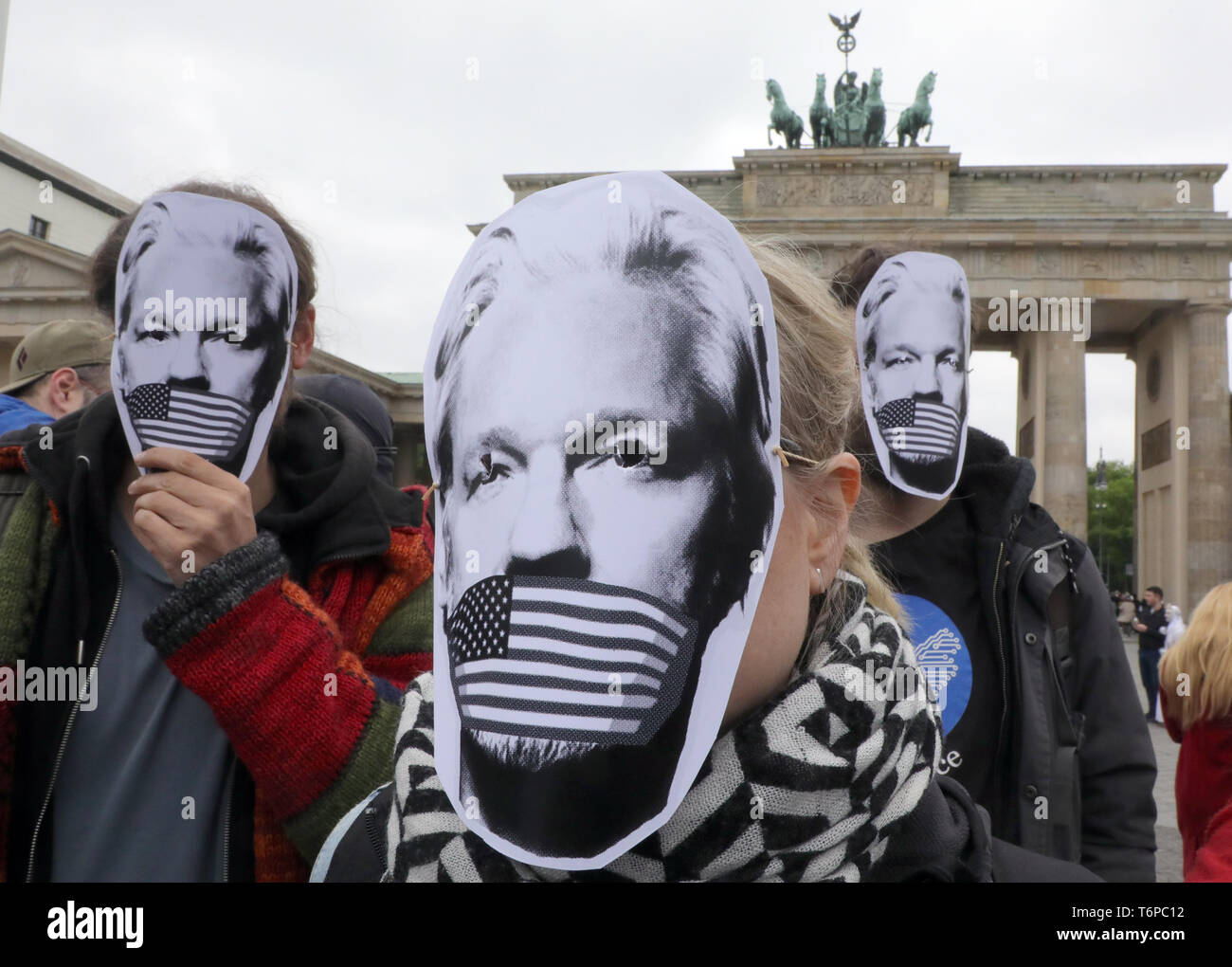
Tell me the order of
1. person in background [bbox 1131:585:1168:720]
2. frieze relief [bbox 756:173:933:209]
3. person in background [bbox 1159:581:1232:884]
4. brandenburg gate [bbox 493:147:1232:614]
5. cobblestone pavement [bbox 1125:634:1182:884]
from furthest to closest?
frieze relief [bbox 756:173:933:209] < brandenburg gate [bbox 493:147:1232:614] < person in background [bbox 1131:585:1168:720] < cobblestone pavement [bbox 1125:634:1182:884] < person in background [bbox 1159:581:1232:884]

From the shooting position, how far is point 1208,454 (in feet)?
88.6

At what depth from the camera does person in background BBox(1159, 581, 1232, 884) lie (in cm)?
268

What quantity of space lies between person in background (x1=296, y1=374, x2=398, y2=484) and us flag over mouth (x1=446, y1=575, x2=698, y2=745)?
179cm

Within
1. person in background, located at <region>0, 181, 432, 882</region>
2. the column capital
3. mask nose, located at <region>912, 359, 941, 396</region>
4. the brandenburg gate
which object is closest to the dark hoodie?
person in background, located at <region>0, 181, 432, 882</region>

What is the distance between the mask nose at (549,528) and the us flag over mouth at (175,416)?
787mm

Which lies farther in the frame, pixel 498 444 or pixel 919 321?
pixel 919 321

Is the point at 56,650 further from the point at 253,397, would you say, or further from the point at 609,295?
the point at 609,295

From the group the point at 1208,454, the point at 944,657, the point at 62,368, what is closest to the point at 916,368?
the point at 944,657

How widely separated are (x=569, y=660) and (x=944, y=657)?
166 cm

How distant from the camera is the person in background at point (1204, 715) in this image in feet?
8.80

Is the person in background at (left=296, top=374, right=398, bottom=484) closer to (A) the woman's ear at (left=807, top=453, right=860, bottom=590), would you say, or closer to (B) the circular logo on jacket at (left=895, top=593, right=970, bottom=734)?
(B) the circular logo on jacket at (left=895, top=593, right=970, bottom=734)

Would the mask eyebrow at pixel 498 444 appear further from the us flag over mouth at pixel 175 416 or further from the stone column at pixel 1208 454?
the stone column at pixel 1208 454

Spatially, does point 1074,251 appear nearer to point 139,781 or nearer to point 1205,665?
point 1205,665
